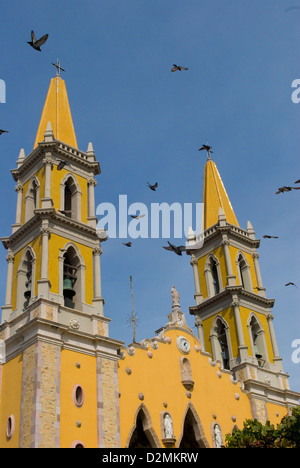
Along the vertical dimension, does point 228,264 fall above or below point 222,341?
above

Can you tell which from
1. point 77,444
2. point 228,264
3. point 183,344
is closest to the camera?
point 77,444

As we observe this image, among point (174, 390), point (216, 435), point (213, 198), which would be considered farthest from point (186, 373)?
point (213, 198)

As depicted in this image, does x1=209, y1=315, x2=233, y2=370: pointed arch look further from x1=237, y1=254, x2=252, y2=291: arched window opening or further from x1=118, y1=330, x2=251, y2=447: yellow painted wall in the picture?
x1=118, y1=330, x2=251, y2=447: yellow painted wall

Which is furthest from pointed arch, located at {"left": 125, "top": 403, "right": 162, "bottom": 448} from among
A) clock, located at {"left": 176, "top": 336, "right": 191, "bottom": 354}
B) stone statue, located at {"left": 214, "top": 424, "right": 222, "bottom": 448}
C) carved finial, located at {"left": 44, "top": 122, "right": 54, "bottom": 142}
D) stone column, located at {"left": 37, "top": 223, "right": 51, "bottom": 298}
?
carved finial, located at {"left": 44, "top": 122, "right": 54, "bottom": 142}

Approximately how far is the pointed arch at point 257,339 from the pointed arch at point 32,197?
11.7 meters

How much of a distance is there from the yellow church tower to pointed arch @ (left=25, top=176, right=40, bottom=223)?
0.04 m

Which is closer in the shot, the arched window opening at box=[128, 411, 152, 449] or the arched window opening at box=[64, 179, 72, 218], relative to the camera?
the arched window opening at box=[128, 411, 152, 449]

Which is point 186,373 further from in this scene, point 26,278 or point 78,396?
point 26,278

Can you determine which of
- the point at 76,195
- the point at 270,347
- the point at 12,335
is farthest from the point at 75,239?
the point at 270,347

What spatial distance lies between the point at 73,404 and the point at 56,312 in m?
3.20

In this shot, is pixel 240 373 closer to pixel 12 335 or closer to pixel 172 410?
pixel 172 410

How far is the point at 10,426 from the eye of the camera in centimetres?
2120

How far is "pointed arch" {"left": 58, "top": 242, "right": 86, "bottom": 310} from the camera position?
24.5 m

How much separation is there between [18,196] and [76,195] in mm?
2567
